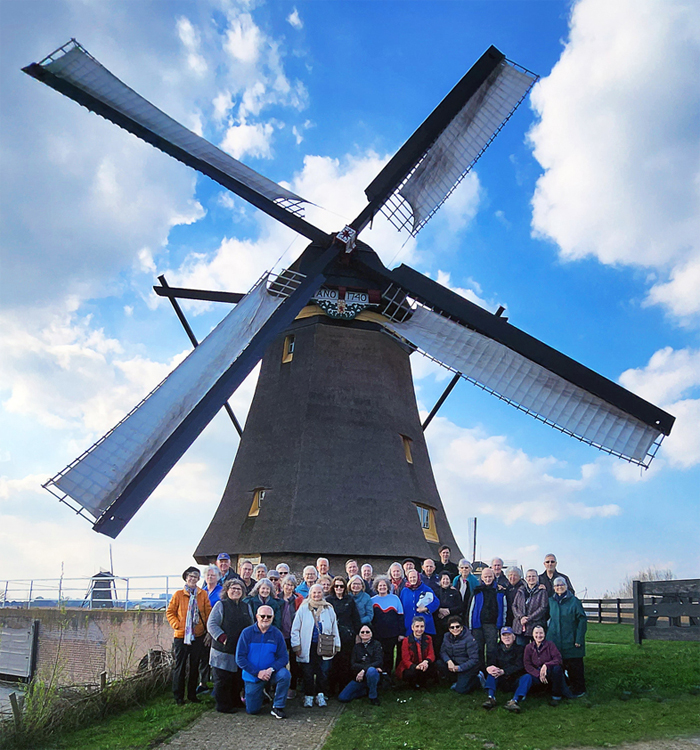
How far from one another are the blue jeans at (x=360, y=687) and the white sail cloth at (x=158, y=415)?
15.2 ft

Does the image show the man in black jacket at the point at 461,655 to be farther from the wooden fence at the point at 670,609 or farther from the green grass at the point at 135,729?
the wooden fence at the point at 670,609

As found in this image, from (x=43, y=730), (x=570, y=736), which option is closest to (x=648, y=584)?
(x=570, y=736)

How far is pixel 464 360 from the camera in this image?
14039mm

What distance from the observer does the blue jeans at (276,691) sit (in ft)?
23.5

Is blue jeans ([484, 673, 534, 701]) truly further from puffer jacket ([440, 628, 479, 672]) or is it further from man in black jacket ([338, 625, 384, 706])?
man in black jacket ([338, 625, 384, 706])

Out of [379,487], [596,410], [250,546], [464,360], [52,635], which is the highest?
[464,360]

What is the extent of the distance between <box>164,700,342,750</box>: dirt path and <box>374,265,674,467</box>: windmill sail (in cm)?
754

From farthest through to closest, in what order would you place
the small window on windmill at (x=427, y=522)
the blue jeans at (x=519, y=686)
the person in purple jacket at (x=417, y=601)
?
the small window on windmill at (x=427, y=522)
the person in purple jacket at (x=417, y=601)
the blue jeans at (x=519, y=686)

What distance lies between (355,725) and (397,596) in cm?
199

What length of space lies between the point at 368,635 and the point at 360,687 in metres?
0.57

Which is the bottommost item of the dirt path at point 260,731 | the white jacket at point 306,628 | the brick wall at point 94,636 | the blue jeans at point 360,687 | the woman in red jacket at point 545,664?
the brick wall at point 94,636

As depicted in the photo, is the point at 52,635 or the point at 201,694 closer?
the point at 201,694

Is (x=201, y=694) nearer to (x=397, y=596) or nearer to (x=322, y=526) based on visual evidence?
(x=397, y=596)

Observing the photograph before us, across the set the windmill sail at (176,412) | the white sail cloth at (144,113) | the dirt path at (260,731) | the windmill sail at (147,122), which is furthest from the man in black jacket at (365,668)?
the white sail cloth at (144,113)
